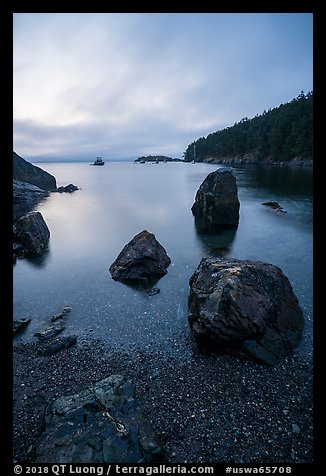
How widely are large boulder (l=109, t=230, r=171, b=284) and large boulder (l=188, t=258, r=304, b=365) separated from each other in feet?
19.6

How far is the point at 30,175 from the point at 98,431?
7723cm

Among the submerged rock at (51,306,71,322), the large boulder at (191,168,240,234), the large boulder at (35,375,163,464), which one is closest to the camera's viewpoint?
the large boulder at (35,375,163,464)

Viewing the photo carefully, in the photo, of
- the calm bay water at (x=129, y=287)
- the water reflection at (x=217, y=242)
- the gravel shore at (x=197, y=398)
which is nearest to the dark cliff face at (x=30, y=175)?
the calm bay water at (x=129, y=287)

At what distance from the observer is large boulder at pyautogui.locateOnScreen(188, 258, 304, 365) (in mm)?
9992

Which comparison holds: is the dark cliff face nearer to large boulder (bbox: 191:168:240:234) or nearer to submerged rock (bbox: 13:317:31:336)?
large boulder (bbox: 191:168:240:234)

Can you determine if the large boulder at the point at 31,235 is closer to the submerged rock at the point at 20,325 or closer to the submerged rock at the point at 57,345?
the submerged rock at the point at 20,325

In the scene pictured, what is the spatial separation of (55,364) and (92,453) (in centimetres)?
474

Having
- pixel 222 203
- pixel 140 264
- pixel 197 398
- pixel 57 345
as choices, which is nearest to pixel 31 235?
pixel 140 264

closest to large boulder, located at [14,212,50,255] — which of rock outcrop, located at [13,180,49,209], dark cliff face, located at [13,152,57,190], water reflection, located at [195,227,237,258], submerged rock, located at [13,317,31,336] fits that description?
submerged rock, located at [13,317,31,336]

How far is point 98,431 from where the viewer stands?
21.5 feet
